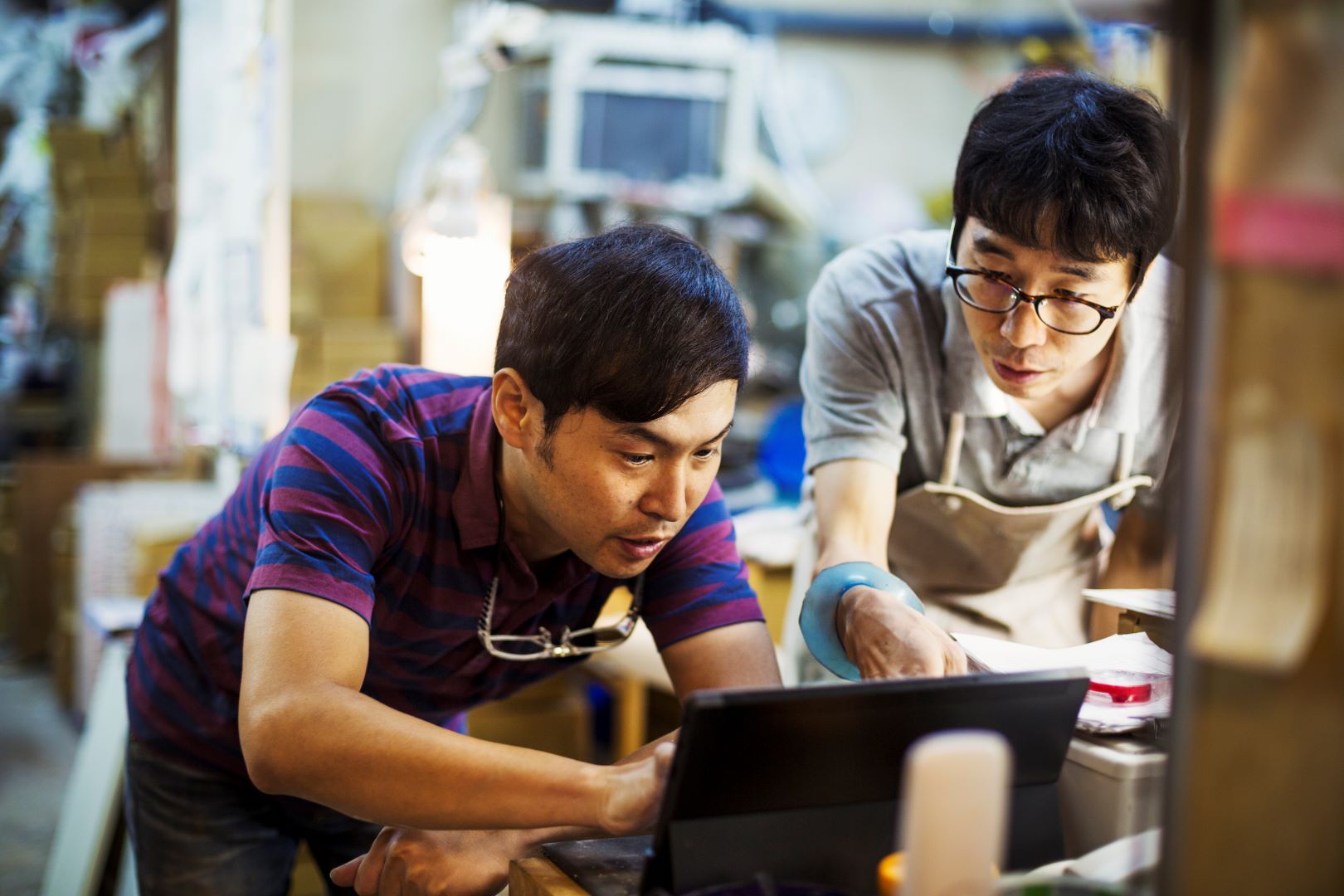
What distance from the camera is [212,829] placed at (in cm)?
162

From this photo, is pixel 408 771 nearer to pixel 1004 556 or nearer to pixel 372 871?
pixel 372 871

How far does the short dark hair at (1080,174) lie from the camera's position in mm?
1402

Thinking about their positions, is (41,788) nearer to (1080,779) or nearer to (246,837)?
(246,837)

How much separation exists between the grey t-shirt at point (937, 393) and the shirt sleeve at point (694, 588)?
0.24 meters

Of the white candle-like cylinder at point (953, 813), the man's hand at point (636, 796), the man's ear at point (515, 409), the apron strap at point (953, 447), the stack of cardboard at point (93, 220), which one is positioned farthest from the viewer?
the stack of cardboard at point (93, 220)

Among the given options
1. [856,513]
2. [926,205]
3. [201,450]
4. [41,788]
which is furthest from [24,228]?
[856,513]

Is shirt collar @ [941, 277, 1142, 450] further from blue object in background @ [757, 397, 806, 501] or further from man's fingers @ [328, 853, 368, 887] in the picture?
blue object in background @ [757, 397, 806, 501]

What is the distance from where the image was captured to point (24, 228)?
604 centimetres

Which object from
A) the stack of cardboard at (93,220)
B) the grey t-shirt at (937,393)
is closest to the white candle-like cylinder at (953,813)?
the grey t-shirt at (937,393)

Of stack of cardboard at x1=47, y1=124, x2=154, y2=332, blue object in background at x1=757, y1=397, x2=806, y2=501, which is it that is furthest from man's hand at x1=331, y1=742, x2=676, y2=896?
stack of cardboard at x1=47, y1=124, x2=154, y2=332

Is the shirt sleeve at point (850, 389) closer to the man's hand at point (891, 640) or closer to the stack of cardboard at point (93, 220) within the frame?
the man's hand at point (891, 640)

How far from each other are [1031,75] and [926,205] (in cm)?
657

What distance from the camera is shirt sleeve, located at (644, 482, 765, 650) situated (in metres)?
1.48

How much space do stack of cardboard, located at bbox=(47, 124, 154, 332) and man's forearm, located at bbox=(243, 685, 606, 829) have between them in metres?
4.69
